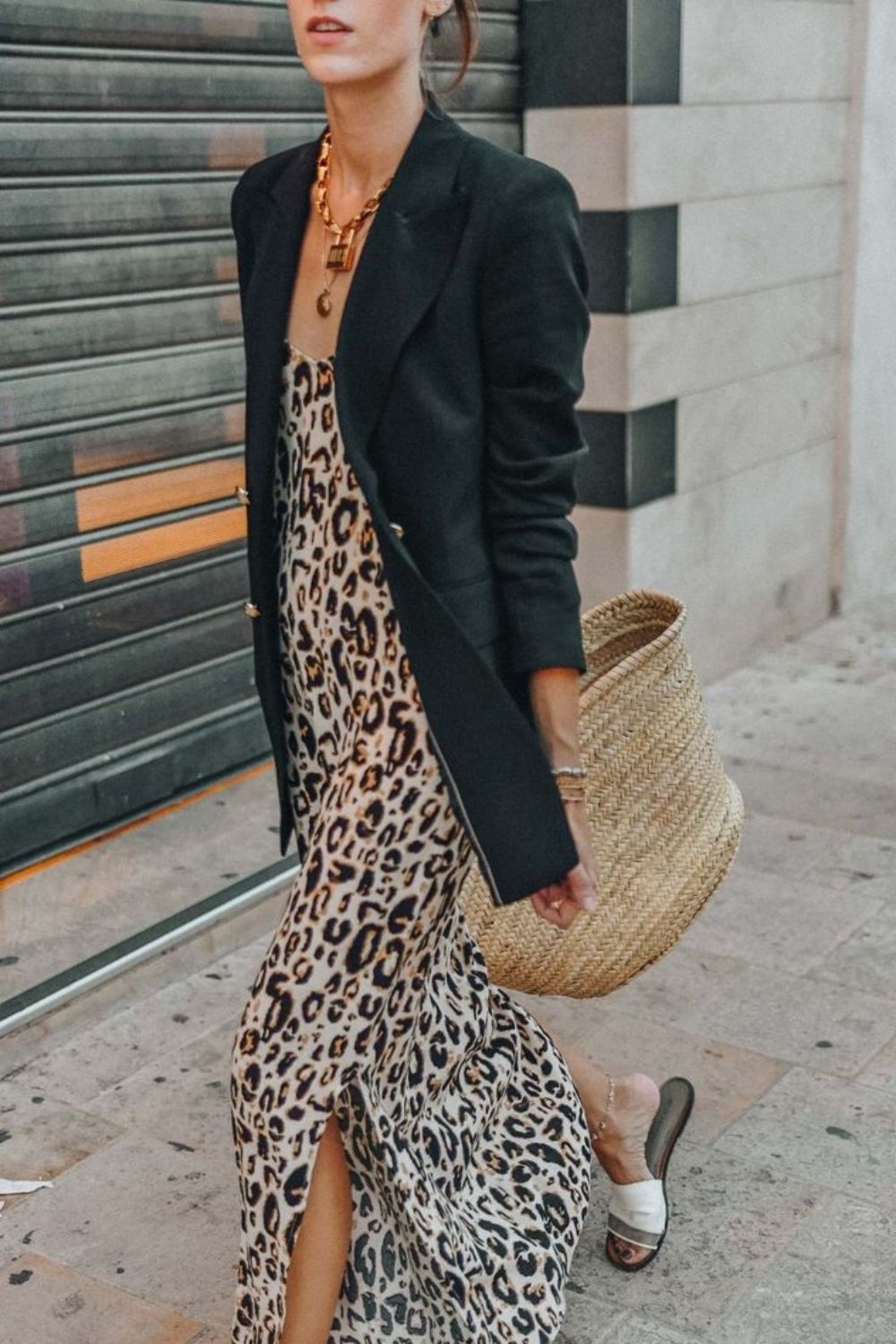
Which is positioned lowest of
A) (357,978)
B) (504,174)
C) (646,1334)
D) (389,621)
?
(646,1334)

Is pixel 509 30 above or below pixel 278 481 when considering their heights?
above

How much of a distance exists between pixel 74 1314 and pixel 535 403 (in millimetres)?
1791

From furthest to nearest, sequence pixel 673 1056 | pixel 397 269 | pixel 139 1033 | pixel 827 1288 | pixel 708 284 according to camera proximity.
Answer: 1. pixel 708 284
2. pixel 139 1033
3. pixel 673 1056
4. pixel 827 1288
5. pixel 397 269

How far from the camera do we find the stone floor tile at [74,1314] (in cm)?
304

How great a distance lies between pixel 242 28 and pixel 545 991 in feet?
9.86

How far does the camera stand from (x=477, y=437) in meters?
2.42

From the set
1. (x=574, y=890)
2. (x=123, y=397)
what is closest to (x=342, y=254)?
(x=574, y=890)

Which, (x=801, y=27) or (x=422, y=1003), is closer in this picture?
(x=422, y=1003)

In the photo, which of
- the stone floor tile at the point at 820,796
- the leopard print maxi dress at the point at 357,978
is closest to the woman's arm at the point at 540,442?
the leopard print maxi dress at the point at 357,978

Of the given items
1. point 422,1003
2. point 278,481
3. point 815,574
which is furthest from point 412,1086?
point 815,574

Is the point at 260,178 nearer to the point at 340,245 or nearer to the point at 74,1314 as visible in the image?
the point at 340,245

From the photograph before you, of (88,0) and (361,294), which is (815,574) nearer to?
(88,0)

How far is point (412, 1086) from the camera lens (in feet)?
9.07

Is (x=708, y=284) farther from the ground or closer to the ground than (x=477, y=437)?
closer to the ground
